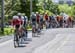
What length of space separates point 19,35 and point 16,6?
97.9 feet

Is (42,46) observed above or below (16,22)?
below

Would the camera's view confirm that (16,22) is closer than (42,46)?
Yes

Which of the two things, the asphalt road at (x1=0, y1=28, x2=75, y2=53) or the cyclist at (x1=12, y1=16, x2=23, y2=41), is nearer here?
the asphalt road at (x1=0, y1=28, x2=75, y2=53)

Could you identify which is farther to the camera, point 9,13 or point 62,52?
point 9,13

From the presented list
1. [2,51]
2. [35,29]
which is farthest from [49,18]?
[2,51]

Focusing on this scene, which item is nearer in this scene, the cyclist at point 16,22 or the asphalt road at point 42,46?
the asphalt road at point 42,46

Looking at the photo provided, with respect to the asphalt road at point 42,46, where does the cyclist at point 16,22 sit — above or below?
above

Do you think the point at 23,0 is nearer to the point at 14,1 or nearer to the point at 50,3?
the point at 14,1

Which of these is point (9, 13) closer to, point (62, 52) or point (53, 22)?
point (53, 22)

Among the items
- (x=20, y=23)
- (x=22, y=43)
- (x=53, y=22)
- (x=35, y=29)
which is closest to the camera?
(x=20, y=23)

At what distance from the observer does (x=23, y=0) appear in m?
53.5

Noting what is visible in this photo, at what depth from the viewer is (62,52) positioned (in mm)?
19188

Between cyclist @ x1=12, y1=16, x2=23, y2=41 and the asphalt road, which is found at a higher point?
cyclist @ x1=12, y1=16, x2=23, y2=41

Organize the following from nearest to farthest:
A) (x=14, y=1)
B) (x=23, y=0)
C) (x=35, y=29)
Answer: (x=35, y=29)
(x=14, y=1)
(x=23, y=0)
